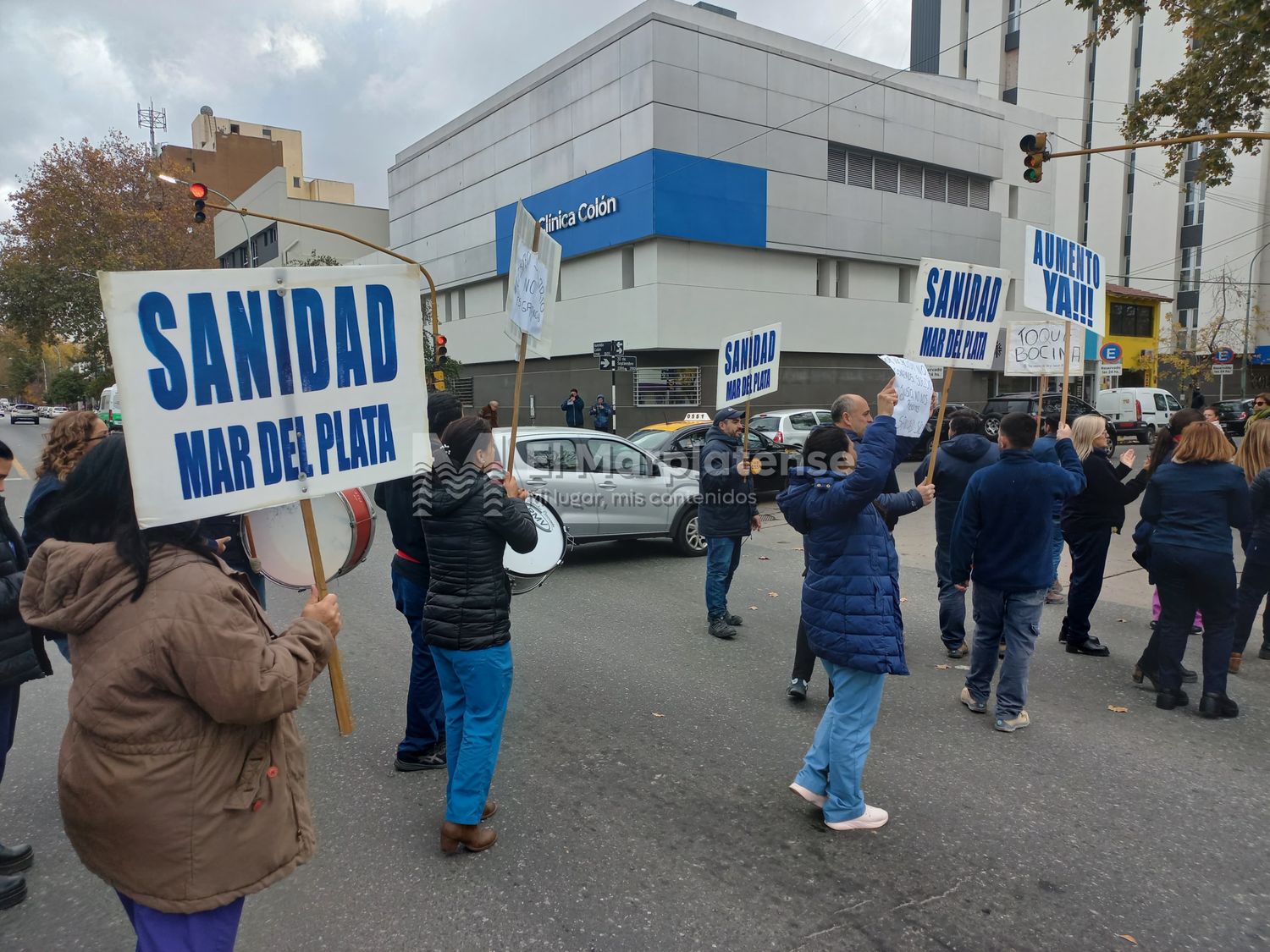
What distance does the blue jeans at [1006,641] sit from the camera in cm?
453

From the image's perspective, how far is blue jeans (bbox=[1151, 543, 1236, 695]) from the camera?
15.4 feet

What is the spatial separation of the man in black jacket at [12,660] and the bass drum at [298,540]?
860 millimetres

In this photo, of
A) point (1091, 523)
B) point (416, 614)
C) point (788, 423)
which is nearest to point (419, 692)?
point (416, 614)

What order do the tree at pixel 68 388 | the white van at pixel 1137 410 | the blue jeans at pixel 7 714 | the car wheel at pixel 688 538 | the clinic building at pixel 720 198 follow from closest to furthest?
the blue jeans at pixel 7 714 < the car wheel at pixel 688 538 < the clinic building at pixel 720 198 < the white van at pixel 1137 410 < the tree at pixel 68 388

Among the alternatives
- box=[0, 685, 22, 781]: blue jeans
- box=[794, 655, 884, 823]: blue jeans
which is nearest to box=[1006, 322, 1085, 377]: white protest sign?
box=[794, 655, 884, 823]: blue jeans

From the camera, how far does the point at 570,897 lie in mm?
2994

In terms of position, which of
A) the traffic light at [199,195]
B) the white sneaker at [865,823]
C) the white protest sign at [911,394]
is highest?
the traffic light at [199,195]

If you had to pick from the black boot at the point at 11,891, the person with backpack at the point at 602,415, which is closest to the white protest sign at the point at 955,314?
the black boot at the point at 11,891

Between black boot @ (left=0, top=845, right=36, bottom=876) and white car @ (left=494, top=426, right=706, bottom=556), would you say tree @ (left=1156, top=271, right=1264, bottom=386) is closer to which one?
white car @ (left=494, top=426, right=706, bottom=556)

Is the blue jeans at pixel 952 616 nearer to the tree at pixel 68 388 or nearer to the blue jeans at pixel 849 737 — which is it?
the blue jeans at pixel 849 737

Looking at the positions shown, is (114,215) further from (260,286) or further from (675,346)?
(260,286)

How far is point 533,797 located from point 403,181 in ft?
120

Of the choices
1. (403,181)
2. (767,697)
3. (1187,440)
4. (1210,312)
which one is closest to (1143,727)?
(1187,440)

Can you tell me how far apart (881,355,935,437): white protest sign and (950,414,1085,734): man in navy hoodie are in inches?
18.8
